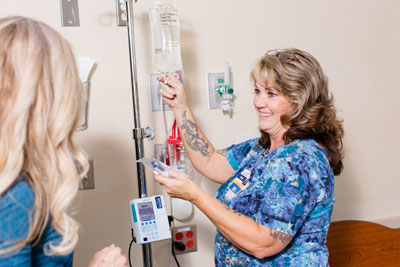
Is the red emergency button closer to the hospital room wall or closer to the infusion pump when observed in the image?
the hospital room wall

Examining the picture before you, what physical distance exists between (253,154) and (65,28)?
2.97 ft

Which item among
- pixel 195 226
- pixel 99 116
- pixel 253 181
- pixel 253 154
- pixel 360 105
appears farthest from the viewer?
pixel 360 105

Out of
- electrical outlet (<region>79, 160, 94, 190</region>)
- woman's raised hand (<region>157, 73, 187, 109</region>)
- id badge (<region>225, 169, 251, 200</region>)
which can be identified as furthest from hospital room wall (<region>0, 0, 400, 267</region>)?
id badge (<region>225, 169, 251, 200</region>)

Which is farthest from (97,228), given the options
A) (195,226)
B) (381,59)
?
(381,59)

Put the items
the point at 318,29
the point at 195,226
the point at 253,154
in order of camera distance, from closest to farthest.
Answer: the point at 253,154, the point at 195,226, the point at 318,29

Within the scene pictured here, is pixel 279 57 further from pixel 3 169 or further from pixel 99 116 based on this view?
pixel 3 169

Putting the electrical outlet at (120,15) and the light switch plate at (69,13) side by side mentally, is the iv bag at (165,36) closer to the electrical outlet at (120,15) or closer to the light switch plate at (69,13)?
the electrical outlet at (120,15)

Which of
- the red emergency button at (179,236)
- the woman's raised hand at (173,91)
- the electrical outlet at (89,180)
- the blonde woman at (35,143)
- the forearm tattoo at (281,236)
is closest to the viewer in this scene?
the blonde woman at (35,143)

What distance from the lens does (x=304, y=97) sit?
1.25 meters

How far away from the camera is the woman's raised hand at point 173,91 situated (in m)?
1.48

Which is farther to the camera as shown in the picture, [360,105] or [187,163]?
[360,105]

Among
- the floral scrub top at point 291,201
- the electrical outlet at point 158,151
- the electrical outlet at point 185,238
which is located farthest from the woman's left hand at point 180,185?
the electrical outlet at point 185,238

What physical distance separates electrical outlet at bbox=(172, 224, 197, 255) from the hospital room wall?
0.04 m

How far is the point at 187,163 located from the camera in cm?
168
